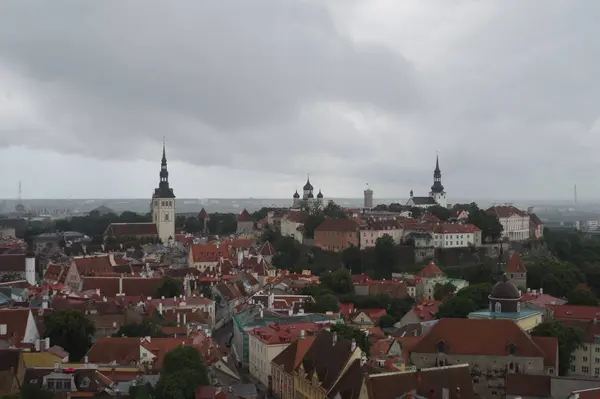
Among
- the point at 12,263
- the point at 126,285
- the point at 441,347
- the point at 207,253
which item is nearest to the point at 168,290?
the point at 126,285

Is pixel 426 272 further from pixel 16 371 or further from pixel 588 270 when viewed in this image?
pixel 16 371

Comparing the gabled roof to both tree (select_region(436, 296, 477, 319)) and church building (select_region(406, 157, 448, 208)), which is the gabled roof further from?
church building (select_region(406, 157, 448, 208))

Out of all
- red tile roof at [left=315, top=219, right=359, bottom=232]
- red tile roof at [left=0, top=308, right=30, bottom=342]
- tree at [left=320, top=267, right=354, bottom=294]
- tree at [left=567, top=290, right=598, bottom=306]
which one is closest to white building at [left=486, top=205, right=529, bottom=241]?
red tile roof at [left=315, top=219, right=359, bottom=232]

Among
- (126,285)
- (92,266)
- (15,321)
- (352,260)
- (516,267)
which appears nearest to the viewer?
(15,321)

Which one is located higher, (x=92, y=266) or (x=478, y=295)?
(x=92, y=266)

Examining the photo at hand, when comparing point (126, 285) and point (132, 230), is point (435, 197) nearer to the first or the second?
point (132, 230)

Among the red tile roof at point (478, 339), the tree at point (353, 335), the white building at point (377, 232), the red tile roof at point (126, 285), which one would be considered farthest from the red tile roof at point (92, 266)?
the red tile roof at point (478, 339)

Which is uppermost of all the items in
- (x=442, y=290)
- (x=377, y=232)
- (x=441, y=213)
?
(x=441, y=213)

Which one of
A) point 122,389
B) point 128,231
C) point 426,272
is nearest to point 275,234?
point 128,231

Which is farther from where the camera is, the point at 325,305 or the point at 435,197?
the point at 435,197
